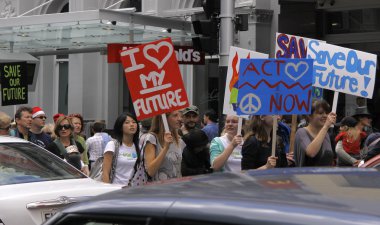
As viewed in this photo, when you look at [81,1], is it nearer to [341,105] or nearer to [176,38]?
[176,38]

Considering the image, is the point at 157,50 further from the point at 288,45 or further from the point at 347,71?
the point at 288,45

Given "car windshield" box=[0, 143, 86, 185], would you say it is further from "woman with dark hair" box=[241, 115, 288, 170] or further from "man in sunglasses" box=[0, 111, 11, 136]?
"man in sunglasses" box=[0, 111, 11, 136]

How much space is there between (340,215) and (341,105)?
1749 centimetres

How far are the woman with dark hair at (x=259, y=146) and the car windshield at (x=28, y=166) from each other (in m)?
1.66

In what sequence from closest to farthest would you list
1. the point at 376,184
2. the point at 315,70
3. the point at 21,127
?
1. the point at 376,184
2. the point at 315,70
3. the point at 21,127

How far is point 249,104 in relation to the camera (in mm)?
8812

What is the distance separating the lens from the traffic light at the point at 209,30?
12133 mm

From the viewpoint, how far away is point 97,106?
950 inches

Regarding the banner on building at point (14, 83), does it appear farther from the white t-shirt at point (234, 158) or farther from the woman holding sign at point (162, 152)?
the white t-shirt at point (234, 158)

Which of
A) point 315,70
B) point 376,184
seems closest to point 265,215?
point 376,184

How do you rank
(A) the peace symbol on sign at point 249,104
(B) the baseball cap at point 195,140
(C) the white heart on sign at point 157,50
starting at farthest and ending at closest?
(C) the white heart on sign at point 157,50 < (B) the baseball cap at point 195,140 < (A) the peace symbol on sign at point 249,104

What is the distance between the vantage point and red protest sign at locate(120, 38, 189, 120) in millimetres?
9297

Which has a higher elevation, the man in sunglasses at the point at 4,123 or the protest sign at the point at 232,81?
the protest sign at the point at 232,81

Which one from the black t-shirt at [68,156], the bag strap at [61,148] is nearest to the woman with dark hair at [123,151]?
the black t-shirt at [68,156]
